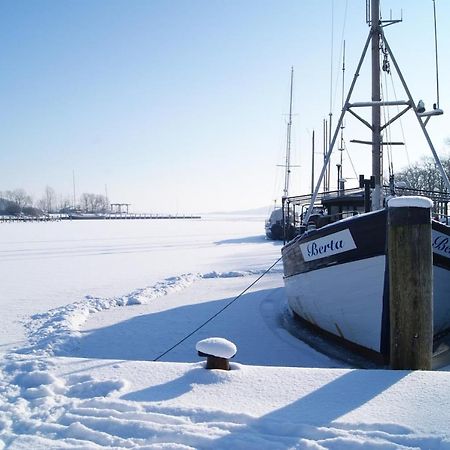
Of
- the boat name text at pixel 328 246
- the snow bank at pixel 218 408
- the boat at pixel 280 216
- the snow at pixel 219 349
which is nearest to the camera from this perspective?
the snow bank at pixel 218 408

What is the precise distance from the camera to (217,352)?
156 inches

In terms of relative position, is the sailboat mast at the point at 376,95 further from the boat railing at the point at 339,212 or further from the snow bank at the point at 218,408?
the snow bank at the point at 218,408

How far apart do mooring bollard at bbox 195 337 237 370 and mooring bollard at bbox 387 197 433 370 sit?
1691mm

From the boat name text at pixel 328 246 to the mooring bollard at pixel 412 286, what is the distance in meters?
1.87

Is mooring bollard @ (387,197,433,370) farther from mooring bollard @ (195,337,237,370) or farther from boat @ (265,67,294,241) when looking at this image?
boat @ (265,67,294,241)

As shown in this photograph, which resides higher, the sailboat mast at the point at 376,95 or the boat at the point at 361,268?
the sailboat mast at the point at 376,95

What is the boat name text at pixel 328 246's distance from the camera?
21.1ft

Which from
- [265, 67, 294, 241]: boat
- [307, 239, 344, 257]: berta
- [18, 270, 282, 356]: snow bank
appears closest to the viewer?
[307, 239, 344, 257]: berta

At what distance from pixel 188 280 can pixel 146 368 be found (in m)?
10.6

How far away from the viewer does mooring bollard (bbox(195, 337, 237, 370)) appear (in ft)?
13.0

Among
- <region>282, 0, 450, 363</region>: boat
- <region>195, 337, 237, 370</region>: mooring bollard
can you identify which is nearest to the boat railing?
<region>282, 0, 450, 363</region>: boat

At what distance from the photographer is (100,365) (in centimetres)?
429

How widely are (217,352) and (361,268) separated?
301 cm

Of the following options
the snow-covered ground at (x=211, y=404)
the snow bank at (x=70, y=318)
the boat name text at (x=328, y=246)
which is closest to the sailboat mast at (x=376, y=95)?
the boat name text at (x=328, y=246)
